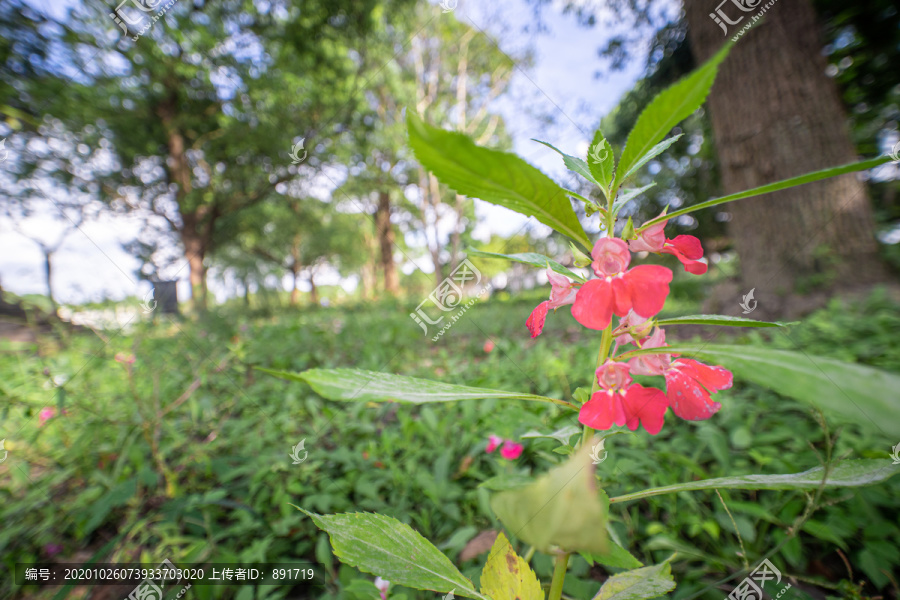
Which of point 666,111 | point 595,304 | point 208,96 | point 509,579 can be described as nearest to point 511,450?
point 509,579

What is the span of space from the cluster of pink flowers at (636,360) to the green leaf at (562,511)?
0.80ft

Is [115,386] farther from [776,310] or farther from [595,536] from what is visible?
[776,310]

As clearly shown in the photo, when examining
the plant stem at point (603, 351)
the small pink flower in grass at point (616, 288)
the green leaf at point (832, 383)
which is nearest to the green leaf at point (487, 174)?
the small pink flower in grass at point (616, 288)

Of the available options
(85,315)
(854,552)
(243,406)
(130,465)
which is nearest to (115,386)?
(85,315)

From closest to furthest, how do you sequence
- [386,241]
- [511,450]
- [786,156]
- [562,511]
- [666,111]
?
1. [562,511]
2. [666,111]
3. [511,450]
4. [786,156]
5. [386,241]

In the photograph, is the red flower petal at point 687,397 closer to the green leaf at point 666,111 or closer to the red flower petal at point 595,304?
the red flower petal at point 595,304

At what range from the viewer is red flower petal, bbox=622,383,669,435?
523mm

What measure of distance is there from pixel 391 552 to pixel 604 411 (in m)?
0.42

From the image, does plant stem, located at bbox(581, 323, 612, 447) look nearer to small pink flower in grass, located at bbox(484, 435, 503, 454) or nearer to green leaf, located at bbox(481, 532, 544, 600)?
green leaf, located at bbox(481, 532, 544, 600)

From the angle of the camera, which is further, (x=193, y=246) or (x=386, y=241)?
(x=386, y=241)

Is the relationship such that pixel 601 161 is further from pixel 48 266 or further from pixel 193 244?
pixel 193 244

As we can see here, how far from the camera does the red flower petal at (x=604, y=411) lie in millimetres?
501

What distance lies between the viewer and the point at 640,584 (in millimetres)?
559

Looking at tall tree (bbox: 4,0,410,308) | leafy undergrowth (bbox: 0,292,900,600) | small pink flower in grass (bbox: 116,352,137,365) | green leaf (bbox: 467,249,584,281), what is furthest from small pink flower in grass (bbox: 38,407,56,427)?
tall tree (bbox: 4,0,410,308)
